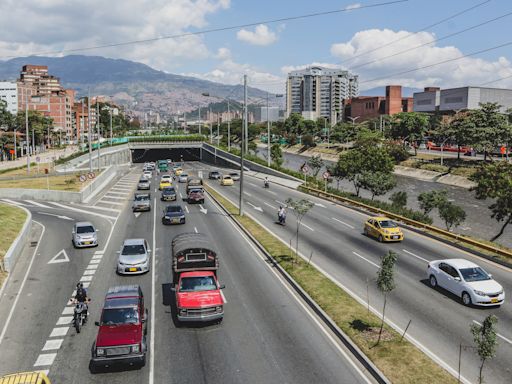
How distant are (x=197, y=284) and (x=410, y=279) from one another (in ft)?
40.6

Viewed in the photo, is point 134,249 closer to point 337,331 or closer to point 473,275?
point 337,331

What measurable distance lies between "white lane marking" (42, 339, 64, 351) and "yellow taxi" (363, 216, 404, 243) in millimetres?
23755

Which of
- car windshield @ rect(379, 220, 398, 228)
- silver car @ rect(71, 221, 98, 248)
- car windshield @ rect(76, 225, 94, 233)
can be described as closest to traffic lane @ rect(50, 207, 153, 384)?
silver car @ rect(71, 221, 98, 248)

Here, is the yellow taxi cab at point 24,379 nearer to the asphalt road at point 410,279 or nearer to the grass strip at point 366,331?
the grass strip at point 366,331

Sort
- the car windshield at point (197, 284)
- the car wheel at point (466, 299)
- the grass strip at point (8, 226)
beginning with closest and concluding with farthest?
the car windshield at point (197, 284), the car wheel at point (466, 299), the grass strip at point (8, 226)

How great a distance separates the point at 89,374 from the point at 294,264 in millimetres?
14732

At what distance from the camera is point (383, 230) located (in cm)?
3472

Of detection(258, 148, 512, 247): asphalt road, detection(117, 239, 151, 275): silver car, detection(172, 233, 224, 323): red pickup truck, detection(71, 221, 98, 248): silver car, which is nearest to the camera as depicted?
detection(172, 233, 224, 323): red pickup truck

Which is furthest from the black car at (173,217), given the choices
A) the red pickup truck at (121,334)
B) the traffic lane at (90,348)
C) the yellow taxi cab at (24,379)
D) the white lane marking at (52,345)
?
the yellow taxi cab at (24,379)

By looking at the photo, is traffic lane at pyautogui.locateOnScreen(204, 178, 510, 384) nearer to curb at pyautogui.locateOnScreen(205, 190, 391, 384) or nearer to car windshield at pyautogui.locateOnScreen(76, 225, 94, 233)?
curb at pyautogui.locateOnScreen(205, 190, 391, 384)

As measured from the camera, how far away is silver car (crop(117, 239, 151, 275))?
2631cm

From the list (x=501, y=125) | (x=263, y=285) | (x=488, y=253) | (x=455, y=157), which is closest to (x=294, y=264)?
(x=263, y=285)

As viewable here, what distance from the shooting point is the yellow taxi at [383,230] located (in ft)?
113

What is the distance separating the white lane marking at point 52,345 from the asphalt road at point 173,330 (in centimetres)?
4
